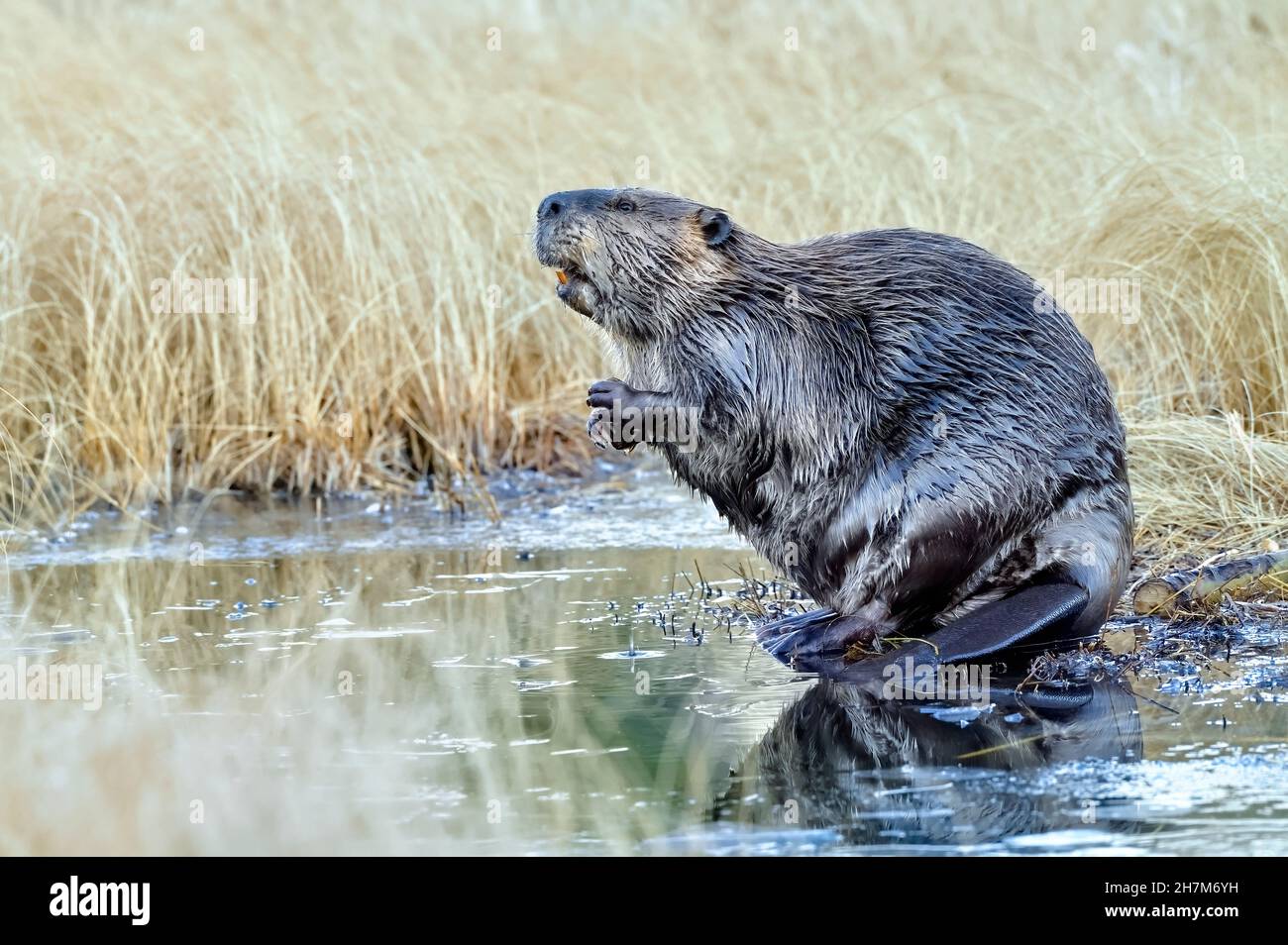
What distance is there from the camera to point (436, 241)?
7.32m

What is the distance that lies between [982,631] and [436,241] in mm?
3974

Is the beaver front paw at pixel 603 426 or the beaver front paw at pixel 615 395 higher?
the beaver front paw at pixel 615 395

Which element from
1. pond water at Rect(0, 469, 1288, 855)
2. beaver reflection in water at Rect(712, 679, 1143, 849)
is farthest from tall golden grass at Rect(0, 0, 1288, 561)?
beaver reflection in water at Rect(712, 679, 1143, 849)

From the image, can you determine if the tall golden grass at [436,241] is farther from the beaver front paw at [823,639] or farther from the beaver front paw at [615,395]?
the beaver front paw at [615,395]

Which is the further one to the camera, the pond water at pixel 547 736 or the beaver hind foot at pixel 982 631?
the beaver hind foot at pixel 982 631

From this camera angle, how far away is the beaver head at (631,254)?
4281mm

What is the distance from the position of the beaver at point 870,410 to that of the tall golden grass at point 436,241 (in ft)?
3.66

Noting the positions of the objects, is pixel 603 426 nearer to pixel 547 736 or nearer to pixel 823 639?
pixel 823 639

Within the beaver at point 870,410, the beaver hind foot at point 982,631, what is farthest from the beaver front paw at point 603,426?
the beaver hind foot at point 982,631

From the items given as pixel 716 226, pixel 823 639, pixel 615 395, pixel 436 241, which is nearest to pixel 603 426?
pixel 615 395

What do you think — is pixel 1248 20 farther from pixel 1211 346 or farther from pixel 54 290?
pixel 54 290

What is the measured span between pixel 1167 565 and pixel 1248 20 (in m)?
9.71

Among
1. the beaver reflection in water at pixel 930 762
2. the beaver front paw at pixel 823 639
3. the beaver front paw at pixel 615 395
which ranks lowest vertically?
the beaver reflection in water at pixel 930 762
